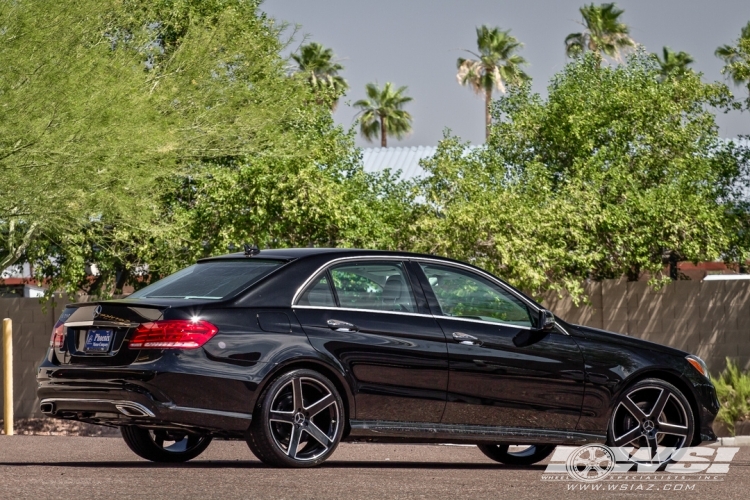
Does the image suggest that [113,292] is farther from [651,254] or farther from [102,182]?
[651,254]

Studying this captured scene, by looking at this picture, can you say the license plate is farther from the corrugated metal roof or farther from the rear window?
the corrugated metal roof

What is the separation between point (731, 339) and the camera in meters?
19.3

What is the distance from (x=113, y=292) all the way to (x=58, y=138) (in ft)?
19.5

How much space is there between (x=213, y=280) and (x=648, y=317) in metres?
12.1

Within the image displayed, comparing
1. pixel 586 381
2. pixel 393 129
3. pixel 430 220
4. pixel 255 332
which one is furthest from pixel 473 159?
pixel 393 129

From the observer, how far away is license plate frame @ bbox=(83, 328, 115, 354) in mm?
8227

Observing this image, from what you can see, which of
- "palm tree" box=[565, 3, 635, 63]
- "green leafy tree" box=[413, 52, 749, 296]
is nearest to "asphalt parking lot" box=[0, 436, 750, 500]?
"green leafy tree" box=[413, 52, 749, 296]

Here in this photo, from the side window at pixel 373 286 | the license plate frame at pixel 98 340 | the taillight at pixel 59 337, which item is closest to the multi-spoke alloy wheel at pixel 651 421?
the side window at pixel 373 286

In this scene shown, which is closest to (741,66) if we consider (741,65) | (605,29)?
(741,65)

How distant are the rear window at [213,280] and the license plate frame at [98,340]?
44 centimetres

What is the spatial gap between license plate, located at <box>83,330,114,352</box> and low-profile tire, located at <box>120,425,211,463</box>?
1.02 metres

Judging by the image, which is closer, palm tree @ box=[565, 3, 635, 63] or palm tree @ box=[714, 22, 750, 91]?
palm tree @ box=[714, 22, 750, 91]

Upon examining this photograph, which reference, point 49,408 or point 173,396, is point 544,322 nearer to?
point 173,396

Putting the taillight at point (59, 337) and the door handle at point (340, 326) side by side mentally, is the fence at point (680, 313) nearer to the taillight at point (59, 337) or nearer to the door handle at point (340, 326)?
the door handle at point (340, 326)
